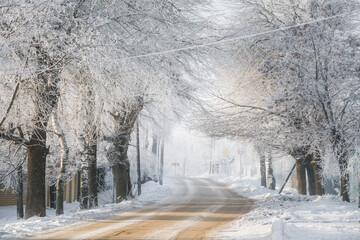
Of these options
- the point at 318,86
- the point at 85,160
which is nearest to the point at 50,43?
the point at 85,160

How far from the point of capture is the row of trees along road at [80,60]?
9.79m

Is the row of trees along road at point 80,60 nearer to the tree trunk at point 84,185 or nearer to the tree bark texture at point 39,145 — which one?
the tree bark texture at point 39,145

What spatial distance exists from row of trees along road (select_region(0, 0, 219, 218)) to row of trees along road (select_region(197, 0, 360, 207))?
2.41m

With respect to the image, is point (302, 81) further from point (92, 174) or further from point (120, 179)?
point (120, 179)

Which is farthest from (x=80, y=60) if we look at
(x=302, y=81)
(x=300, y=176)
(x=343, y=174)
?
(x=300, y=176)

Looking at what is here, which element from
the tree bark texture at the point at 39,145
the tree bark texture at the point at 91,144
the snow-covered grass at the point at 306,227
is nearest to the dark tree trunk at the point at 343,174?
the snow-covered grass at the point at 306,227

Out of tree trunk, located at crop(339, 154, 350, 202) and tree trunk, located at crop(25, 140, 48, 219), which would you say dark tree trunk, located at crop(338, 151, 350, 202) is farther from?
tree trunk, located at crop(25, 140, 48, 219)

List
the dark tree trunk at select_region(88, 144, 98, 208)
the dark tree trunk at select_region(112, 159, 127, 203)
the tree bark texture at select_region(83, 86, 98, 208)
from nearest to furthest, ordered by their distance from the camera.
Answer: the tree bark texture at select_region(83, 86, 98, 208) → the dark tree trunk at select_region(88, 144, 98, 208) → the dark tree trunk at select_region(112, 159, 127, 203)


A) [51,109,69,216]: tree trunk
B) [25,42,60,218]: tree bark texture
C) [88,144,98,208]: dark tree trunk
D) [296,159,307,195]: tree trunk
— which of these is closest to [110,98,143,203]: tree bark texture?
[88,144,98,208]: dark tree trunk

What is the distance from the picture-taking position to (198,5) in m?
13.5

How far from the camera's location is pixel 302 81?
1536cm

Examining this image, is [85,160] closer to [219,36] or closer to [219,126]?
[219,126]

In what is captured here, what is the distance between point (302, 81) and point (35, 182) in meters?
10.7

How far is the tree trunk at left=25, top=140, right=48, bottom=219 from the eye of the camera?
39.8ft
